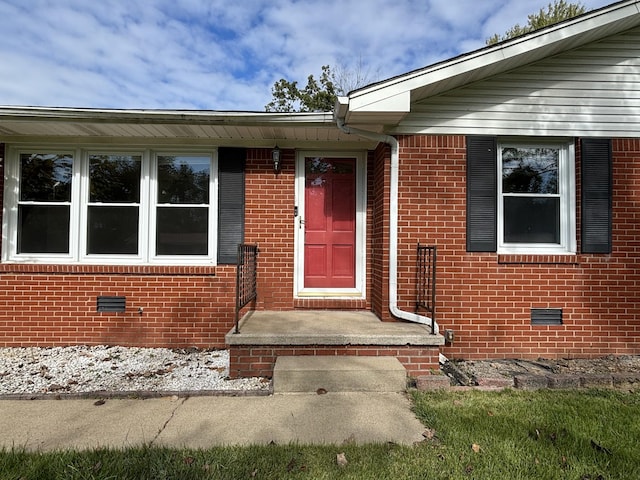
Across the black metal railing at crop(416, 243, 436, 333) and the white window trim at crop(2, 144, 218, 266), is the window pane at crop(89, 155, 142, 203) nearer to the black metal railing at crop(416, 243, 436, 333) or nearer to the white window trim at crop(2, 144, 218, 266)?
the white window trim at crop(2, 144, 218, 266)

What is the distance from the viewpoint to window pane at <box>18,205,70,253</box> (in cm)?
479

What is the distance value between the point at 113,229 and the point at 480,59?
495cm

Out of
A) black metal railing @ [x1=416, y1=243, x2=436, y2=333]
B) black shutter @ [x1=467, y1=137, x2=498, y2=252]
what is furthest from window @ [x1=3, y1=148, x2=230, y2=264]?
black shutter @ [x1=467, y1=137, x2=498, y2=252]

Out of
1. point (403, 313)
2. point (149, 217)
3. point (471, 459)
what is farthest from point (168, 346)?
point (471, 459)

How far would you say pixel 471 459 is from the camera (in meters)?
2.32

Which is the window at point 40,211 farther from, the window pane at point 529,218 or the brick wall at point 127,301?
the window pane at point 529,218

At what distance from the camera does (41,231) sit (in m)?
4.80

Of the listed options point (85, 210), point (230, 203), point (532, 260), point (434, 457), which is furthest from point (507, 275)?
point (85, 210)

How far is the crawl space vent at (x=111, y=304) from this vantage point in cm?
467

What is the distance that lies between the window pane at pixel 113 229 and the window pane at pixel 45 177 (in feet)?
1.57

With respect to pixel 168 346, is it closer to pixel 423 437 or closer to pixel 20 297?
pixel 20 297

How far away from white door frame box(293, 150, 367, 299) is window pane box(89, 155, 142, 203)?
2156 mm

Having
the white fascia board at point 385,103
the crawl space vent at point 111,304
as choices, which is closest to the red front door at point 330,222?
the white fascia board at point 385,103

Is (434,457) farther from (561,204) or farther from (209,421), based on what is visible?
(561,204)
